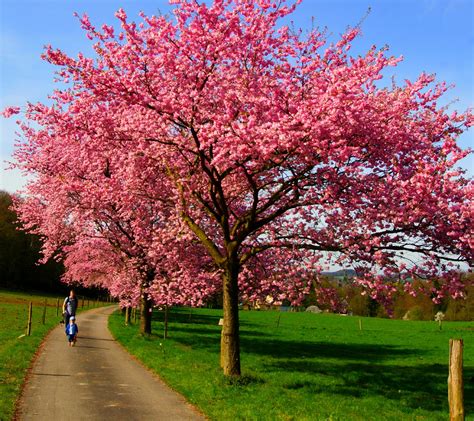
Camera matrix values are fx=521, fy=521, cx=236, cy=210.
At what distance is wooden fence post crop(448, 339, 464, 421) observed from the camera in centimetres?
928

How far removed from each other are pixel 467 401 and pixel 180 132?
42.2 feet

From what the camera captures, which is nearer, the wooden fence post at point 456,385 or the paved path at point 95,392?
the wooden fence post at point 456,385

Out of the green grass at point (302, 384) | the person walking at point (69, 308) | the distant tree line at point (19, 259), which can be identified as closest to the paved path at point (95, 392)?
the green grass at point (302, 384)

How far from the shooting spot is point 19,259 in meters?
91.6

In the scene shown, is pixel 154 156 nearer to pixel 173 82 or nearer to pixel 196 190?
pixel 196 190

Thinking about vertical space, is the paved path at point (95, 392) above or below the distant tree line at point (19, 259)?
below

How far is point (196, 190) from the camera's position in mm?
17500

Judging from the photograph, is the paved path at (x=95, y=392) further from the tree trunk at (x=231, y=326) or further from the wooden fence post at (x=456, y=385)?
the wooden fence post at (x=456, y=385)

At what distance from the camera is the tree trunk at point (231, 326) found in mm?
16125

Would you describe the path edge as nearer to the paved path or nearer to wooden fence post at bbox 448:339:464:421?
the paved path

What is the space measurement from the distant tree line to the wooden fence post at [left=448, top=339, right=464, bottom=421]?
82719 mm

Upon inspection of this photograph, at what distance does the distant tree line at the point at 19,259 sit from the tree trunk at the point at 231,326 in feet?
244

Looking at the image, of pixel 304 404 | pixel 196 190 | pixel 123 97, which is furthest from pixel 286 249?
pixel 123 97

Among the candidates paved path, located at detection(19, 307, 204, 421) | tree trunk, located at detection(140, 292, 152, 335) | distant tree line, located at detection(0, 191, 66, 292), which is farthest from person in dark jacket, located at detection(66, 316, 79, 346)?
distant tree line, located at detection(0, 191, 66, 292)
